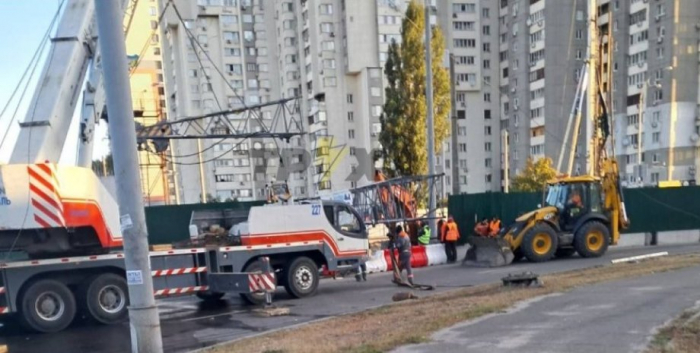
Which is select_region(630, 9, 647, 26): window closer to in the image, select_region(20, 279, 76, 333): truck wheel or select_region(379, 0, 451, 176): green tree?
select_region(379, 0, 451, 176): green tree

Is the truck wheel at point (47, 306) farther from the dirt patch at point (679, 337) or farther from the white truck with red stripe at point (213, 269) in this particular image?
the dirt patch at point (679, 337)

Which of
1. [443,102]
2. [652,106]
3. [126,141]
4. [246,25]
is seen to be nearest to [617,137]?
[652,106]

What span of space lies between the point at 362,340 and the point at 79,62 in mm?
8412

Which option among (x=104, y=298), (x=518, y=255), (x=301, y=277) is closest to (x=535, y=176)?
(x=518, y=255)

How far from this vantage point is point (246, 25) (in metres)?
71.6

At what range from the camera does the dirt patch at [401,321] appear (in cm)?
785

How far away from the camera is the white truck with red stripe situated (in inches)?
456

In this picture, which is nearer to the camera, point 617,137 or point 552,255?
point 552,255

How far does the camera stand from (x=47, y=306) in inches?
460

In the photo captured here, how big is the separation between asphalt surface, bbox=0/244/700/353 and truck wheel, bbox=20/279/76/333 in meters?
0.22

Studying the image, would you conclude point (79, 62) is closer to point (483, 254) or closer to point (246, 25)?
point (483, 254)

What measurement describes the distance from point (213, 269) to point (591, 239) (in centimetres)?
1188

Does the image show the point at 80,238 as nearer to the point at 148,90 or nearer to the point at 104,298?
the point at 104,298

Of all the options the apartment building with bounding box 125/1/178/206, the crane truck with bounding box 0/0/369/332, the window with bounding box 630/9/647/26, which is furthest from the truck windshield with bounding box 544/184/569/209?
the window with bounding box 630/9/647/26
